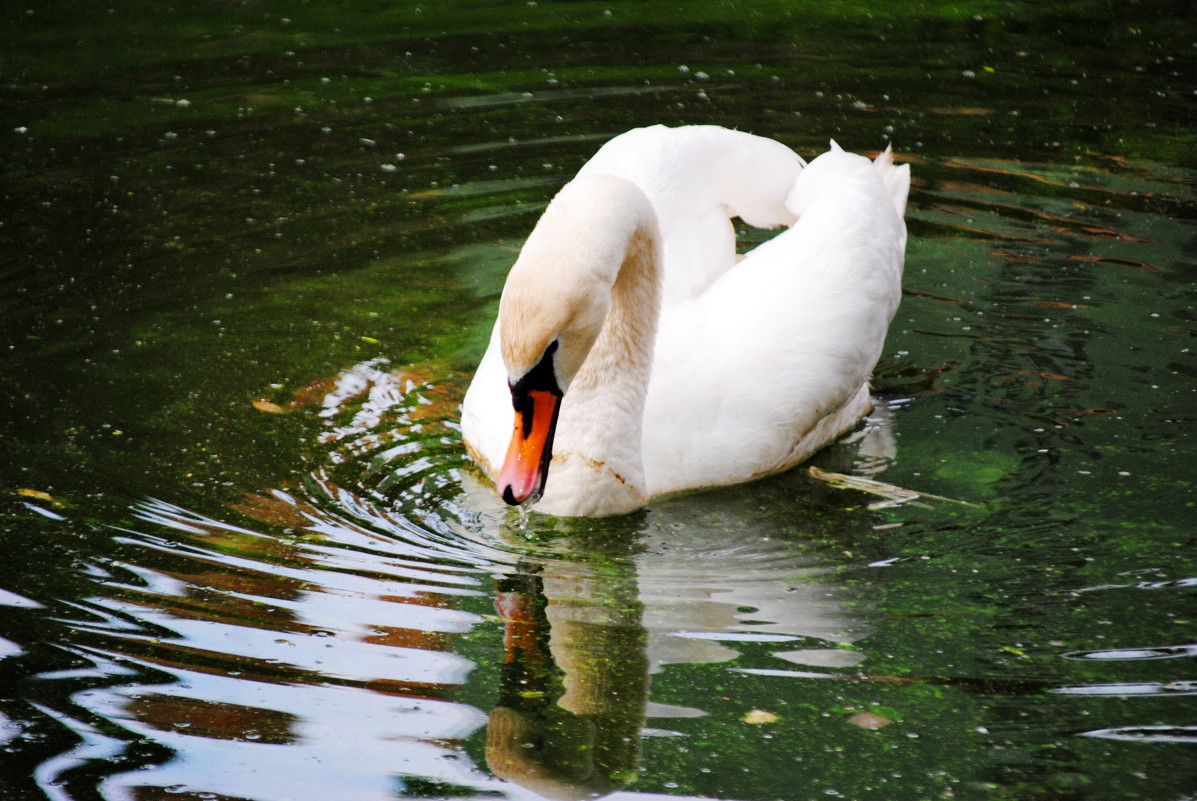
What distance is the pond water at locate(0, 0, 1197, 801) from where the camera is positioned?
3865mm

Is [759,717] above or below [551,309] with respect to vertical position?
below

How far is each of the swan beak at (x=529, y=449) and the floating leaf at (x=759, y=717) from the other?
1117mm

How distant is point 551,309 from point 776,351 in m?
1.27

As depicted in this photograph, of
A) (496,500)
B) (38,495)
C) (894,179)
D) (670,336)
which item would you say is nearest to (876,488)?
(670,336)

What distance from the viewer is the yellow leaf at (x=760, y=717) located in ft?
13.0

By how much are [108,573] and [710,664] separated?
194cm

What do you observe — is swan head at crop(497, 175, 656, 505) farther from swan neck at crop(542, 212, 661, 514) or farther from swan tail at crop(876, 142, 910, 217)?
swan tail at crop(876, 142, 910, 217)

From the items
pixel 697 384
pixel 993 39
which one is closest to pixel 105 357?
pixel 697 384

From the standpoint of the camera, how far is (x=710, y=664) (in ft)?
14.0

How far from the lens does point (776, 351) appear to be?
550 cm

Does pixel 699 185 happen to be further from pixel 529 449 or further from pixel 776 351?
pixel 529 449

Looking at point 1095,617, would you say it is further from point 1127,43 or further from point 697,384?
point 1127,43

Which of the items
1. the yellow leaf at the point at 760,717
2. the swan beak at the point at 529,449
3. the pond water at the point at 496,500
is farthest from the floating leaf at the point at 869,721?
the swan beak at the point at 529,449

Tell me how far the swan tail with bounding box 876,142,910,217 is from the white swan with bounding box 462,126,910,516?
0.67 meters
